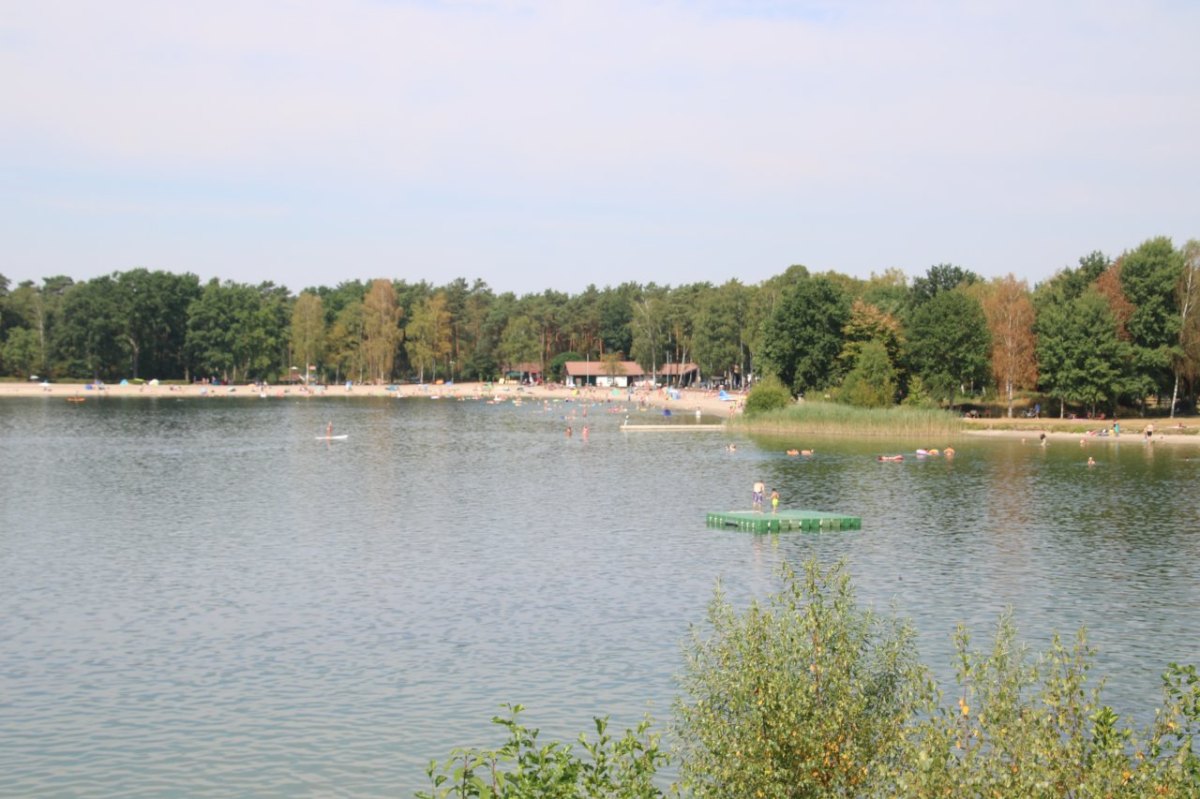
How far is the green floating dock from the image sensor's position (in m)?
53.1

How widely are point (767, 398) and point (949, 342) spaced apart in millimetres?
18776

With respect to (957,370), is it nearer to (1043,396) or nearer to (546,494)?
(1043,396)

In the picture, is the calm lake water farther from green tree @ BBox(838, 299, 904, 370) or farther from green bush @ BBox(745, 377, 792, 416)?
green tree @ BBox(838, 299, 904, 370)

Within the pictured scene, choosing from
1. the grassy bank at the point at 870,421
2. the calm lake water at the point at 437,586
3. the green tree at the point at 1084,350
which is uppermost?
the green tree at the point at 1084,350

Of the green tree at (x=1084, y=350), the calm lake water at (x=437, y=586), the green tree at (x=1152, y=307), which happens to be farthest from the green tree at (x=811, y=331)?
the calm lake water at (x=437, y=586)

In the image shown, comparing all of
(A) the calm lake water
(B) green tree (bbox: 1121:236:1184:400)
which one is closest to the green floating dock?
(A) the calm lake water

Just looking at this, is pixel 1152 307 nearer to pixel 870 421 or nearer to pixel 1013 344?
pixel 1013 344

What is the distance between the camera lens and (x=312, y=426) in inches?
5246

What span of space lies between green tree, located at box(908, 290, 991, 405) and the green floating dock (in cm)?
6626

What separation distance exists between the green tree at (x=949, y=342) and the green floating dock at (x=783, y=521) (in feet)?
217

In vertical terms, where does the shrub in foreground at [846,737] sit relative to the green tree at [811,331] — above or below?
below

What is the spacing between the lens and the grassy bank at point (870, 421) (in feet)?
350

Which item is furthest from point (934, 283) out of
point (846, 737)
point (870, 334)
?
point (846, 737)

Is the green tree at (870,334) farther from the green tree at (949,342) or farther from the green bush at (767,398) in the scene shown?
the green bush at (767,398)
